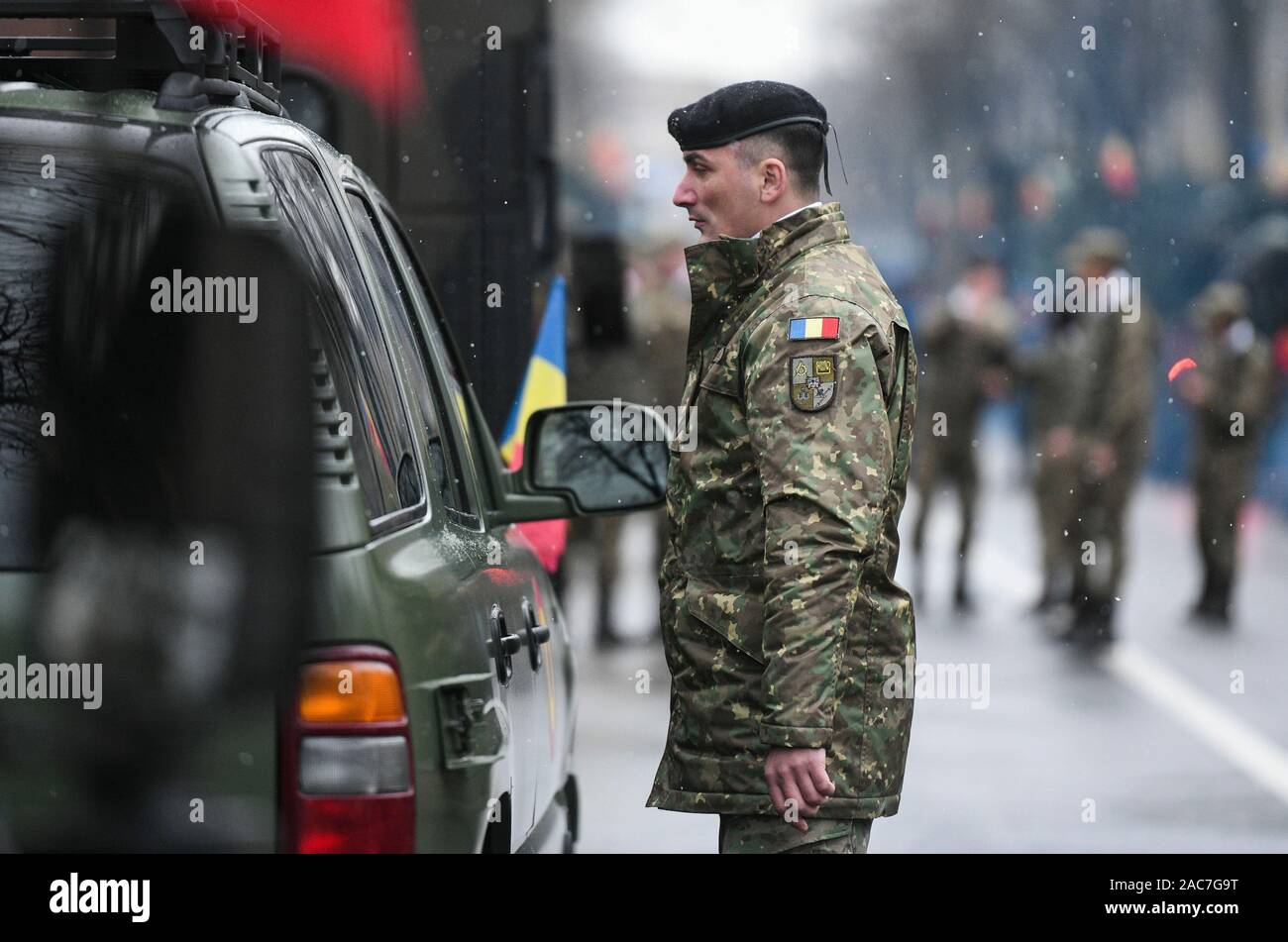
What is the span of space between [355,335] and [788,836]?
3.67 feet

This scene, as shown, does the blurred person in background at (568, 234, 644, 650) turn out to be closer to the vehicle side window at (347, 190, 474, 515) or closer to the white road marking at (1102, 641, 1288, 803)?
the white road marking at (1102, 641, 1288, 803)

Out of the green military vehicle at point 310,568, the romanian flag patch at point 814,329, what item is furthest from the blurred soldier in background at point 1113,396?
the green military vehicle at point 310,568

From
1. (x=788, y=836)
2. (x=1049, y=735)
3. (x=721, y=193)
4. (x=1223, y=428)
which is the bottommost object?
(x=1049, y=735)

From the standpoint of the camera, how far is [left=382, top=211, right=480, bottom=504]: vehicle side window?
3.81m

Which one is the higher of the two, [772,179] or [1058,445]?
[772,179]

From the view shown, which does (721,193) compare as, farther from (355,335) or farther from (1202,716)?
(1202,716)

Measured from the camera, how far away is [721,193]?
Result: 3.47 metres

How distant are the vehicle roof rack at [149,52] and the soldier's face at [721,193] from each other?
0.75m

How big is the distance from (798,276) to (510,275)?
3.18 meters

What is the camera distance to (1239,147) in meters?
20.1

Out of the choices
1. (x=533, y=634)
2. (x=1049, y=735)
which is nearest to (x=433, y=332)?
(x=533, y=634)

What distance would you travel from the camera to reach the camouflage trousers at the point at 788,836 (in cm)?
334

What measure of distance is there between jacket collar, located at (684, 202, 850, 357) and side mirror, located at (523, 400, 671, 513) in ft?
2.31
